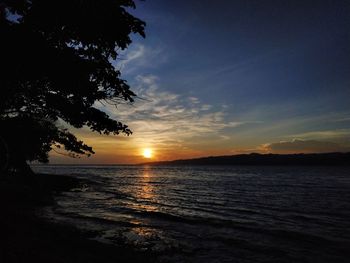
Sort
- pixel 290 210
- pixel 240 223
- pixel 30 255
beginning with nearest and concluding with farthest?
pixel 30 255
pixel 240 223
pixel 290 210

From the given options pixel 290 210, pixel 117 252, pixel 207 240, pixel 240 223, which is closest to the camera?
pixel 117 252

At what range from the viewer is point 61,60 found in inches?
526

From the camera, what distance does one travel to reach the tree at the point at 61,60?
42.2 ft

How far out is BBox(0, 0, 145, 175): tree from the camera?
42.2 feet

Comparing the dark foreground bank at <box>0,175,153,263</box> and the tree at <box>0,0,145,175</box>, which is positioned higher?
the tree at <box>0,0,145,175</box>

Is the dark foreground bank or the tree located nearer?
the dark foreground bank

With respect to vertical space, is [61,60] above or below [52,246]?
above

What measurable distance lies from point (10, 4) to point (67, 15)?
348cm

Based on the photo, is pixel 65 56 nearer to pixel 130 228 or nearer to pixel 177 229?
pixel 130 228

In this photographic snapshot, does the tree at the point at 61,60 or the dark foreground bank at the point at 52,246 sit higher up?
the tree at the point at 61,60

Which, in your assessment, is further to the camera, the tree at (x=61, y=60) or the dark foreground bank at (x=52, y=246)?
the tree at (x=61, y=60)

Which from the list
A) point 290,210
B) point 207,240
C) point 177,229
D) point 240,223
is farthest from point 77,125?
point 290,210

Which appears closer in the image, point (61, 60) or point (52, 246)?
point (52, 246)

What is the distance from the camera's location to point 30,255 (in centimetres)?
780
